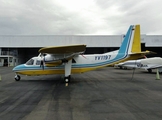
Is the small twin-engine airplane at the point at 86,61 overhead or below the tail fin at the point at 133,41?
below

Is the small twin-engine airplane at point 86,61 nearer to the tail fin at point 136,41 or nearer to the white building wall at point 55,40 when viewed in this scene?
the tail fin at point 136,41

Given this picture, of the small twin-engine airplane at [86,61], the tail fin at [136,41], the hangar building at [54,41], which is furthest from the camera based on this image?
the hangar building at [54,41]

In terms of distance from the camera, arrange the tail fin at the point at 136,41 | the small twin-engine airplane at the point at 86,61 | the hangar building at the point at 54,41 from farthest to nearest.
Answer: the hangar building at the point at 54,41 → the tail fin at the point at 136,41 → the small twin-engine airplane at the point at 86,61

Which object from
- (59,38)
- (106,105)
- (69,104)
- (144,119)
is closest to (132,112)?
(144,119)

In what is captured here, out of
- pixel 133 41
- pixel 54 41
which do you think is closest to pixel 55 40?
pixel 54 41

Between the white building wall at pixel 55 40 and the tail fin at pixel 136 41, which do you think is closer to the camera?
the tail fin at pixel 136 41

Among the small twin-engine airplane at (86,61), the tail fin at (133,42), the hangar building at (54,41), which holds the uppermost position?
the hangar building at (54,41)

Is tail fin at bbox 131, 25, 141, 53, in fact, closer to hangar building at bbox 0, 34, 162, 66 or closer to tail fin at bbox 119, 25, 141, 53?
tail fin at bbox 119, 25, 141, 53

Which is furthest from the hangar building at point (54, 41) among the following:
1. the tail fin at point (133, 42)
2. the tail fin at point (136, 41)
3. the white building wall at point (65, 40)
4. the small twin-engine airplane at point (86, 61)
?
the tail fin at point (136, 41)

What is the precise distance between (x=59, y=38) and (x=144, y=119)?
47.5 metres

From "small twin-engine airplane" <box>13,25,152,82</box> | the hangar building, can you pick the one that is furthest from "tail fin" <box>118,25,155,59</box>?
the hangar building

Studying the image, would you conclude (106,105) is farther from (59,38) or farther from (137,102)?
(59,38)

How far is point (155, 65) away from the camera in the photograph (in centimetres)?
2348

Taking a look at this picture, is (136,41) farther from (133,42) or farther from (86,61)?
(86,61)
